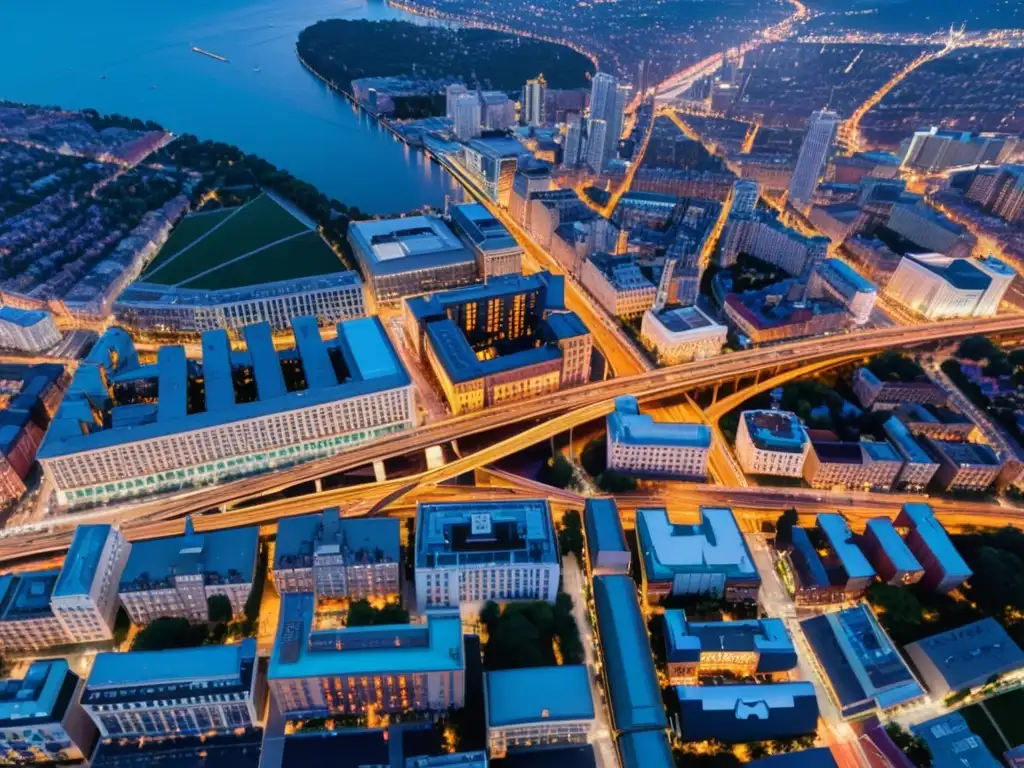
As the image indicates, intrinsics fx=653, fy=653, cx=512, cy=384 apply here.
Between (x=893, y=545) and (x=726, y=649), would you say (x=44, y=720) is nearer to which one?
(x=726, y=649)

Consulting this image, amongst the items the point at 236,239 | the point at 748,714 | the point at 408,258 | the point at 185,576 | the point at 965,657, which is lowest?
the point at 236,239

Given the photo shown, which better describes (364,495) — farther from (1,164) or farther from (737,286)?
(1,164)

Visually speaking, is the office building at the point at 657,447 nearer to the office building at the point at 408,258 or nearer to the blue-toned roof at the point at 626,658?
the blue-toned roof at the point at 626,658

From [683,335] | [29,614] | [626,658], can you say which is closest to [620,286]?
[683,335]

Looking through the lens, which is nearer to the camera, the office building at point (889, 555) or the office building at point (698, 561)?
the office building at point (698, 561)

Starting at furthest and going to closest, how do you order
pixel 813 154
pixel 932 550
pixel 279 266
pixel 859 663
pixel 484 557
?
1. pixel 813 154
2. pixel 279 266
3. pixel 932 550
4. pixel 484 557
5. pixel 859 663

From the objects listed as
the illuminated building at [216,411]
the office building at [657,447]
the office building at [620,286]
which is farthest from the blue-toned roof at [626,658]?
the office building at [620,286]
